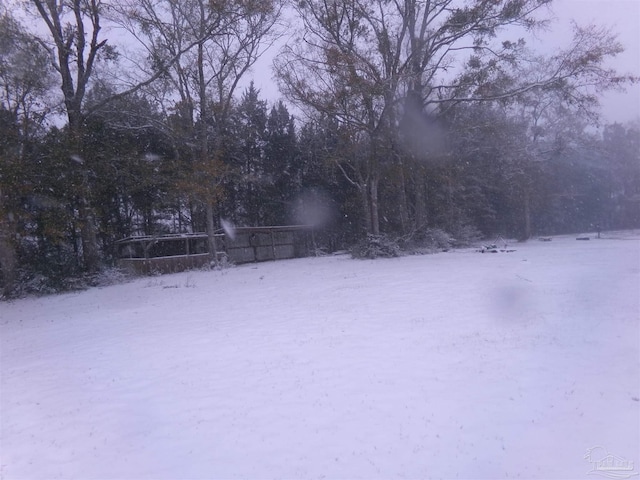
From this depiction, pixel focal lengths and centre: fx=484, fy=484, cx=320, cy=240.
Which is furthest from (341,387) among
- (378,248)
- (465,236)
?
(465,236)

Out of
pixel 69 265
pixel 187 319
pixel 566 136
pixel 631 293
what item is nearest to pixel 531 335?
pixel 631 293

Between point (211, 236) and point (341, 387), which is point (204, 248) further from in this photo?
point (341, 387)

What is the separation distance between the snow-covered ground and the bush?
9079 mm

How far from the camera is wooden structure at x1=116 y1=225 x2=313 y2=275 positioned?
1900 cm

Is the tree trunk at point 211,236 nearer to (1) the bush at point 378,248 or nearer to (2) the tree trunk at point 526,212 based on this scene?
(1) the bush at point 378,248

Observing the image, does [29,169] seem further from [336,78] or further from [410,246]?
[410,246]

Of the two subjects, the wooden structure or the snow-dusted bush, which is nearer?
the wooden structure

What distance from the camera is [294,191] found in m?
29.1

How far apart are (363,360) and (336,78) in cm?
1516

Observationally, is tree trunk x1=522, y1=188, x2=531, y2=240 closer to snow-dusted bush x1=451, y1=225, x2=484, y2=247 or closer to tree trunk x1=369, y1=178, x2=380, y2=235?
snow-dusted bush x1=451, y1=225, x2=484, y2=247

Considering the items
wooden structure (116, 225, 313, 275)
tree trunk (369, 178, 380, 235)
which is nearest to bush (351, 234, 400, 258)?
tree trunk (369, 178, 380, 235)

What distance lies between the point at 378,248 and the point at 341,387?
14414 mm

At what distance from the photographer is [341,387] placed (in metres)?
5.64

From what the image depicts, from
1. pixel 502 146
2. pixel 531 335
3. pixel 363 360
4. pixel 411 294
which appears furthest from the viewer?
pixel 502 146
